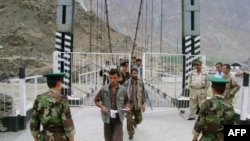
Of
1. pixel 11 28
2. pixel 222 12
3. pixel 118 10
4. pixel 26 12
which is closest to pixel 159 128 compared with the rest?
pixel 11 28

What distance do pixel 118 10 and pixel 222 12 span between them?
114 ft

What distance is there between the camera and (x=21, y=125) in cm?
710

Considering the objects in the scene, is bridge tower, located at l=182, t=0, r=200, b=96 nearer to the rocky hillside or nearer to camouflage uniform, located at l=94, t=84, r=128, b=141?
camouflage uniform, located at l=94, t=84, r=128, b=141

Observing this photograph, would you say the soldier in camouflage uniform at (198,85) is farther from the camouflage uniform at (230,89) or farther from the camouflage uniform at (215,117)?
the camouflage uniform at (215,117)

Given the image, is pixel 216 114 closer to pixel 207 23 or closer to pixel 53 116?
pixel 53 116

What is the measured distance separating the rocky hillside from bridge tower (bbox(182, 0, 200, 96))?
1999 cm

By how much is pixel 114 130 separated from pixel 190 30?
5638 mm

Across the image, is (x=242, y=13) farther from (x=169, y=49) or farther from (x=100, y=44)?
(x=100, y=44)

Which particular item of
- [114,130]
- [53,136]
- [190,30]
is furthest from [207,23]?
[53,136]

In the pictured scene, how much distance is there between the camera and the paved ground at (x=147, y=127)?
667 cm

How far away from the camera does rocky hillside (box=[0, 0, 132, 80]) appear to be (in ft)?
112

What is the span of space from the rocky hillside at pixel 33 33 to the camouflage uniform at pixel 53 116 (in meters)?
24.8

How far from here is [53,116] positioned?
3.81m

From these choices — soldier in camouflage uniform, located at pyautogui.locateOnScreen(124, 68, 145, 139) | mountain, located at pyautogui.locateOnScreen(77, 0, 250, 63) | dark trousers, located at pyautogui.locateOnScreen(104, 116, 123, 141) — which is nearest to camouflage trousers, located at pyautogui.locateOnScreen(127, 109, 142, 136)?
soldier in camouflage uniform, located at pyautogui.locateOnScreen(124, 68, 145, 139)
